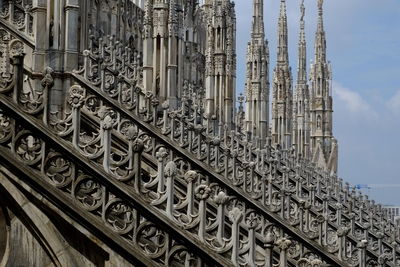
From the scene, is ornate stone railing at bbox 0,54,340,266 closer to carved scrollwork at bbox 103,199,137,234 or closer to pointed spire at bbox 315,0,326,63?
carved scrollwork at bbox 103,199,137,234

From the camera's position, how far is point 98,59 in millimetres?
15805

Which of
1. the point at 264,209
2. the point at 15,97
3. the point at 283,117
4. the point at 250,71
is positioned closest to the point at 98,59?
the point at 264,209

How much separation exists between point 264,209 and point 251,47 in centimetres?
2735

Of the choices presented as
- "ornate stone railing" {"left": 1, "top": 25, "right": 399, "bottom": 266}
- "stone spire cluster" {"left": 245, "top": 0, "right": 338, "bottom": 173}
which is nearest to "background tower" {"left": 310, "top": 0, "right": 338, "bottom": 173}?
"stone spire cluster" {"left": 245, "top": 0, "right": 338, "bottom": 173}

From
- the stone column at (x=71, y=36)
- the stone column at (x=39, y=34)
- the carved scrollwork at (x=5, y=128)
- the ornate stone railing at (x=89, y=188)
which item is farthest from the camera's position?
the stone column at (x=71, y=36)

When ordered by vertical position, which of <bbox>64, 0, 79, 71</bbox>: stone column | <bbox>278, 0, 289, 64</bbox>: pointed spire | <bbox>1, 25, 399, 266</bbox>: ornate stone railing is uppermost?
<bbox>278, 0, 289, 64</bbox>: pointed spire

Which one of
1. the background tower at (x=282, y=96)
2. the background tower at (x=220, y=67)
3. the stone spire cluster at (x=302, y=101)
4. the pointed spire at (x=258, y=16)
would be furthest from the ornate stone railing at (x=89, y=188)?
the background tower at (x=282, y=96)

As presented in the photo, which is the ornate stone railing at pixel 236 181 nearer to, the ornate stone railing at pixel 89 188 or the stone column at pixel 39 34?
the stone column at pixel 39 34

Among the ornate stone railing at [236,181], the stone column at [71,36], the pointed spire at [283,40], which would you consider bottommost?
the ornate stone railing at [236,181]

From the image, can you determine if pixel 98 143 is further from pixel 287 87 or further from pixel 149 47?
pixel 287 87

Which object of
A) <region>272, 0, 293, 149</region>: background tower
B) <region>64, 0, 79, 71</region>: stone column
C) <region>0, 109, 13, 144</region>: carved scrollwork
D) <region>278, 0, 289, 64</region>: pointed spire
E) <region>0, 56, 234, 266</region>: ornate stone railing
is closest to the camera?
<region>0, 56, 234, 266</region>: ornate stone railing

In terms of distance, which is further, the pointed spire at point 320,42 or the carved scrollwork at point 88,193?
the pointed spire at point 320,42

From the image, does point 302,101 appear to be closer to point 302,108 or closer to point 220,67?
point 302,108

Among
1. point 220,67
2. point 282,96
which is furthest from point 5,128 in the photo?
point 282,96
